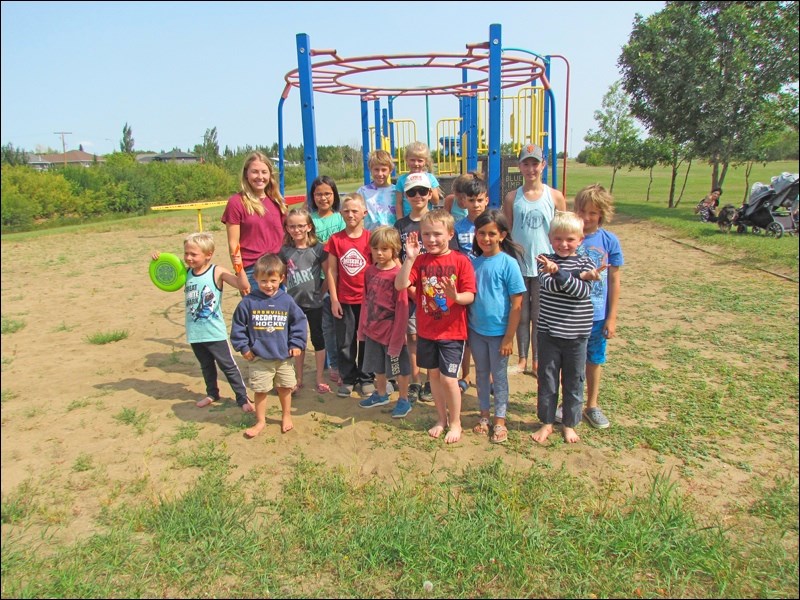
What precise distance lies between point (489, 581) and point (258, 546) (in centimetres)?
103

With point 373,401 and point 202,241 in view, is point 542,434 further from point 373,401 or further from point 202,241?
point 202,241

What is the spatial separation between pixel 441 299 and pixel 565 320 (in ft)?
2.48

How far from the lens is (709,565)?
220cm

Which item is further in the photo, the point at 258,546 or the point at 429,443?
the point at 429,443

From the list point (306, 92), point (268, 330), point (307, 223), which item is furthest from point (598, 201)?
point (306, 92)

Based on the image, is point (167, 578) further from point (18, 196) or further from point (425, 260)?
point (425, 260)

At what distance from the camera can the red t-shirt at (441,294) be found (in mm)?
3291

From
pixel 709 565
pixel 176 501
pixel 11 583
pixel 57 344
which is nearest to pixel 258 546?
pixel 176 501

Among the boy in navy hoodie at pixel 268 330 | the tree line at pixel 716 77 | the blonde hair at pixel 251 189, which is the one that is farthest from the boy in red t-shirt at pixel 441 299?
the tree line at pixel 716 77

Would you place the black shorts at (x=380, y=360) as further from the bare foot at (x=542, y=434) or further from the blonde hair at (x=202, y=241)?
the blonde hair at (x=202, y=241)

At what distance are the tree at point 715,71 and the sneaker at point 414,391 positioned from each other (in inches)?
532

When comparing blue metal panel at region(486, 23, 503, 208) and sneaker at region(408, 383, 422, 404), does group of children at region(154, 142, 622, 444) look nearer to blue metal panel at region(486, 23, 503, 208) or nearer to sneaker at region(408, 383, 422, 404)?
sneaker at region(408, 383, 422, 404)

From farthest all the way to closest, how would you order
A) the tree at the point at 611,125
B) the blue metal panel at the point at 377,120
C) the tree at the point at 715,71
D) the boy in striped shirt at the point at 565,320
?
the tree at the point at 611,125, the tree at the point at 715,71, the blue metal panel at the point at 377,120, the boy in striped shirt at the point at 565,320

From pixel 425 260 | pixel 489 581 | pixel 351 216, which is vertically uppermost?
pixel 351 216
